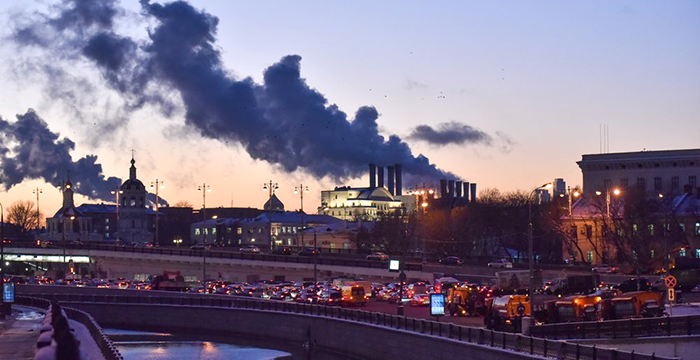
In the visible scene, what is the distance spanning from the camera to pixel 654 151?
6309 inches

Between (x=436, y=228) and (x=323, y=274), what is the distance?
45.3 metres

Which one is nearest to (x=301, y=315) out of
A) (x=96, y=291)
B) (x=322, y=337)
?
(x=322, y=337)

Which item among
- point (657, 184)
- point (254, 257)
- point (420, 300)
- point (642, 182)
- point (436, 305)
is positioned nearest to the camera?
point (436, 305)

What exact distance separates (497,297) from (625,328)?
48.5 ft

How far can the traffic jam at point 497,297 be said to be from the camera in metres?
57.9

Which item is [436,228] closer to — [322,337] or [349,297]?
[349,297]

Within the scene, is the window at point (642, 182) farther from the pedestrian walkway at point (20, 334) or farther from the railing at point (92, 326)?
the pedestrian walkway at point (20, 334)

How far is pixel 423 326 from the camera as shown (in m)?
56.6

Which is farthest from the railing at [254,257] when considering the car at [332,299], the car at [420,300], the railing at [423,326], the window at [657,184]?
the window at [657,184]

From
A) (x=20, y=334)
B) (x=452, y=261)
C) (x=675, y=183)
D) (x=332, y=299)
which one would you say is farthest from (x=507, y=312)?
(x=675, y=183)

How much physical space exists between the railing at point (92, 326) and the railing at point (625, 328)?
685 inches

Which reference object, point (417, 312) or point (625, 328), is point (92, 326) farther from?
point (625, 328)

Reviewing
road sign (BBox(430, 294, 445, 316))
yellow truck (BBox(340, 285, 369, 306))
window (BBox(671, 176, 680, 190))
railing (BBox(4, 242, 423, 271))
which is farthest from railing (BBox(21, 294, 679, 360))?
window (BBox(671, 176, 680, 190))

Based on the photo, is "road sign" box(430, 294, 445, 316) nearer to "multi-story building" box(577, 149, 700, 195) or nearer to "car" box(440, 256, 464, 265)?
"car" box(440, 256, 464, 265)
